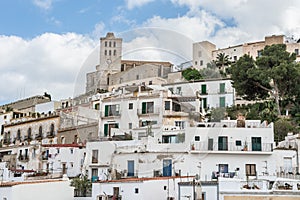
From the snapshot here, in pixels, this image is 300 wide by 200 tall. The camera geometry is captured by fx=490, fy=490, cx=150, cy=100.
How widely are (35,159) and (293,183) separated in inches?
577

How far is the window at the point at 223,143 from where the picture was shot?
18.7 m

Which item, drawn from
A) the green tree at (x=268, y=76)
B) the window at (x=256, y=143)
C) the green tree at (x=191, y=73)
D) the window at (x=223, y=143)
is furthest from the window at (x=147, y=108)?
the green tree at (x=268, y=76)

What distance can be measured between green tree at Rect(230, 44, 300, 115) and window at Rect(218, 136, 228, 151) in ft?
32.0

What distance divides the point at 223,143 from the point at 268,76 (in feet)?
33.1

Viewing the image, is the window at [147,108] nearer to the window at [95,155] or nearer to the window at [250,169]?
the window at [95,155]

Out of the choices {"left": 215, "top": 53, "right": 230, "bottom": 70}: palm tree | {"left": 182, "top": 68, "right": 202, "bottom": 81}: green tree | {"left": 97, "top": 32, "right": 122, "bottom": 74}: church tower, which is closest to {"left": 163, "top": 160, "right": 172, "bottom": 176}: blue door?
{"left": 182, "top": 68, "right": 202, "bottom": 81}: green tree

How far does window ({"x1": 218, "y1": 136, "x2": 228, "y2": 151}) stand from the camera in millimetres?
18672

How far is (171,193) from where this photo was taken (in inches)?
610

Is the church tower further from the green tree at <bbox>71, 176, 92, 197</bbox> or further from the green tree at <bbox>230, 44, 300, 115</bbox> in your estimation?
the green tree at <bbox>230, 44, 300, 115</bbox>

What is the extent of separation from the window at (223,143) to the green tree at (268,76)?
975 cm

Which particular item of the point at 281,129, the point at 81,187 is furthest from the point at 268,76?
the point at 81,187

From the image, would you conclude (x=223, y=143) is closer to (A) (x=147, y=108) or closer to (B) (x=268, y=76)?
(A) (x=147, y=108)

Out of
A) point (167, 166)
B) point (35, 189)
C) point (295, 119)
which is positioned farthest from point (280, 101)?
point (35, 189)

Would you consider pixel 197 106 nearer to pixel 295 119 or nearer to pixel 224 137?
pixel 224 137
